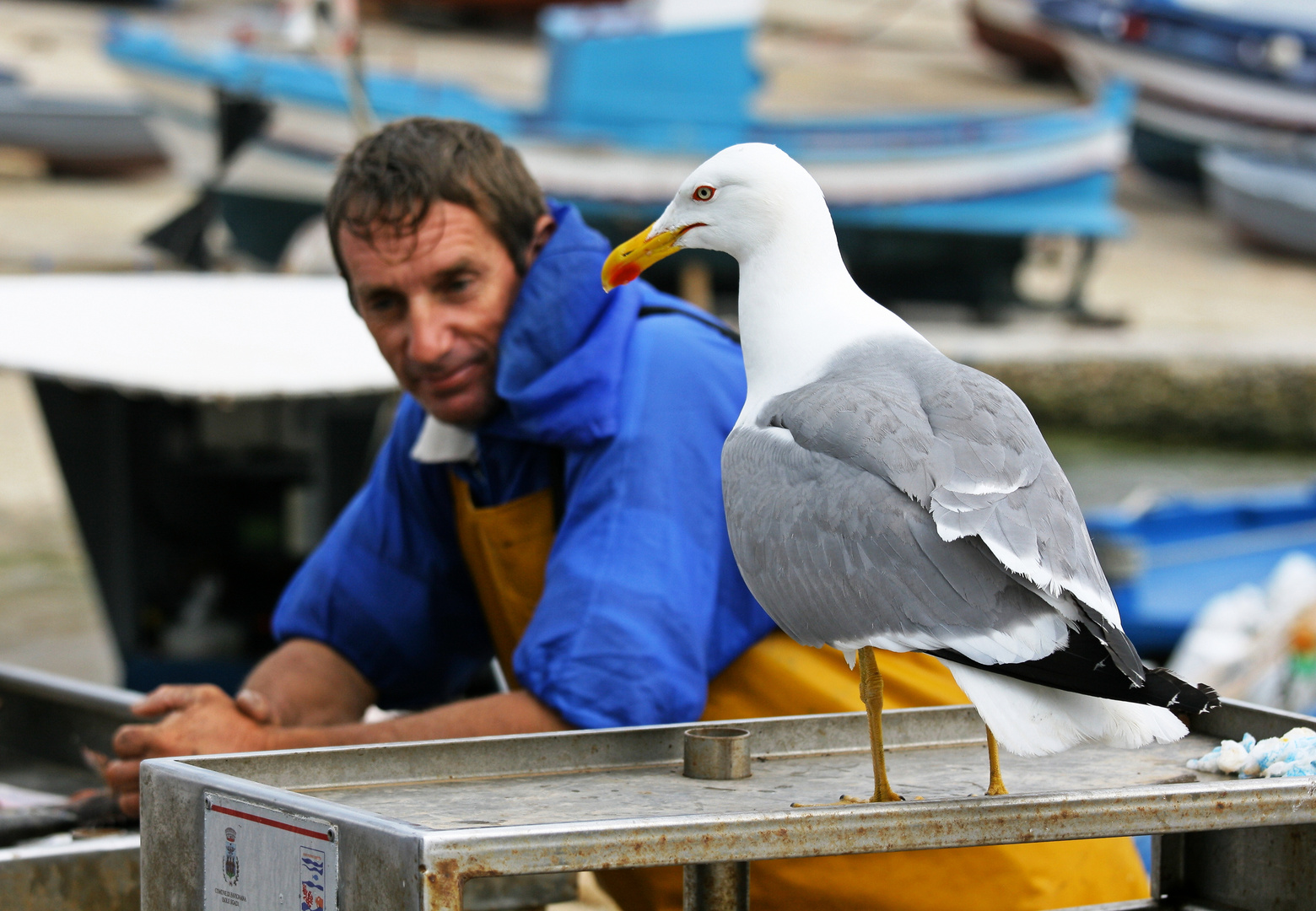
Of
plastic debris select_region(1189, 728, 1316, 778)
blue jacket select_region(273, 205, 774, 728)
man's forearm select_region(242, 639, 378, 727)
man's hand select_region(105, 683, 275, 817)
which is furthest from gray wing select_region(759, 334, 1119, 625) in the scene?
man's forearm select_region(242, 639, 378, 727)

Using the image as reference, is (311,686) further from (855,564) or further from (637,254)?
(855,564)

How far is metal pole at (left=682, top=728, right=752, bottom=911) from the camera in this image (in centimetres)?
157

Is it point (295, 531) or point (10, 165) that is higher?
point (295, 531)

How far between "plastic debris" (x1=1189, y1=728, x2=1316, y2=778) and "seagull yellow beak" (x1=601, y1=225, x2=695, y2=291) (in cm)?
77

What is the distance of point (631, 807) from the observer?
1.42 metres

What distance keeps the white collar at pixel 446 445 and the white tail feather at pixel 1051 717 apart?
1018mm

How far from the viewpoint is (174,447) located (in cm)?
547

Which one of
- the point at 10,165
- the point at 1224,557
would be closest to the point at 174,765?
the point at 1224,557

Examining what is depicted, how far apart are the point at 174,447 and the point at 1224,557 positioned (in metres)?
4.75

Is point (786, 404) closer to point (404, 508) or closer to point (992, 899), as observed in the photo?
point (992, 899)

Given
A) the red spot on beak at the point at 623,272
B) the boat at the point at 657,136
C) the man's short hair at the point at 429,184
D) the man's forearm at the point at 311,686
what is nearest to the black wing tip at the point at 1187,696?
the red spot on beak at the point at 623,272

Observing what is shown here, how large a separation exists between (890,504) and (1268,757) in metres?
0.47

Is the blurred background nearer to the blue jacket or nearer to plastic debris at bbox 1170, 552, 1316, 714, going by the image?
plastic debris at bbox 1170, 552, 1316, 714

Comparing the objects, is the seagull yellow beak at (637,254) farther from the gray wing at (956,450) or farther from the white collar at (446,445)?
the white collar at (446,445)
